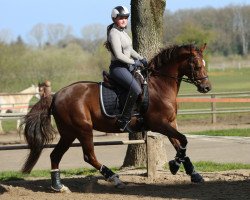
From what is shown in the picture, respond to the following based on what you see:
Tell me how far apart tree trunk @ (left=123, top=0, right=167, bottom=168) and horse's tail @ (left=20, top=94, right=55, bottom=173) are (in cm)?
240

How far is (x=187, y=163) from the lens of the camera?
29.6 ft

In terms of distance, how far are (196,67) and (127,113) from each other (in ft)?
4.15

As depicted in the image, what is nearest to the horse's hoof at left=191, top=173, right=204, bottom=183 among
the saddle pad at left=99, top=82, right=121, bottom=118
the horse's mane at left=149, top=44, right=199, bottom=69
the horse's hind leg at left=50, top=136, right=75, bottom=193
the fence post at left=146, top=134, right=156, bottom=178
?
the fence post at left=146, top=134, right=156, bottom=178

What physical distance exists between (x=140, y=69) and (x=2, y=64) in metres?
→ 25.7

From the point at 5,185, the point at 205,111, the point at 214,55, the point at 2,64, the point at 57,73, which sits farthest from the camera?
the point at 214,55

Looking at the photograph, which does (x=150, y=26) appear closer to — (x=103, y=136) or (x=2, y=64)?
(x=103, y=136)

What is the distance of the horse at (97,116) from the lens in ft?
29.3

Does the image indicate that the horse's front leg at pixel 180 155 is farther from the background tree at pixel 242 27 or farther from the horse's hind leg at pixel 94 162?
the background tree at pixel 242 27

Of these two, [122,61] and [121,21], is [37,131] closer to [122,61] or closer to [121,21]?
[122,61]

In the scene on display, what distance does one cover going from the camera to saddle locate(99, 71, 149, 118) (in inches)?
352

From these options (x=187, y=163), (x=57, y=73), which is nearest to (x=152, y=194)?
(x=187, y=163)

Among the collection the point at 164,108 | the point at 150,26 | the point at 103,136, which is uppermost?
the point at 150,26

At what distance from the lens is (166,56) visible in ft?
30.7

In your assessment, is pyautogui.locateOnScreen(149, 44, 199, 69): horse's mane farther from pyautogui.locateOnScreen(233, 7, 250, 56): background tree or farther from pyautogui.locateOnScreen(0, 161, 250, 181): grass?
pyautogui.locateOnScreen(233, 7, 250, 56): background tree
